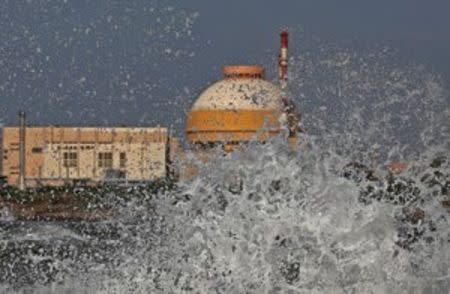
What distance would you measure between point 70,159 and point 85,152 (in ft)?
2.47

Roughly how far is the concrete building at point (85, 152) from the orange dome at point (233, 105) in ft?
6.49

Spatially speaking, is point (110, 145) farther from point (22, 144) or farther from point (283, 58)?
point (283, 58)

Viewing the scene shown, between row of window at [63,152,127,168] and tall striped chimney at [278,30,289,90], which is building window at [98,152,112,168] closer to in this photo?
row of window at [63,152,127,168]

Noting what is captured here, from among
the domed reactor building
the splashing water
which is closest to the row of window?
the domed reactor building

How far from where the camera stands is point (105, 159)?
168ft

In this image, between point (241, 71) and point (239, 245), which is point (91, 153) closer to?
point (241, 71)

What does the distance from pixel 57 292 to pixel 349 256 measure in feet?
7.05

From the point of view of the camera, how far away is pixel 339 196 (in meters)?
5.62

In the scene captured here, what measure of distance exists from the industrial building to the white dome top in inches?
139

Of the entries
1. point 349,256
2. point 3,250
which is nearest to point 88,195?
point 3,250

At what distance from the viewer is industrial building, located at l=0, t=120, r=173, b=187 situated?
161 feet

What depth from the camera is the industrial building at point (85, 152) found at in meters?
49.2

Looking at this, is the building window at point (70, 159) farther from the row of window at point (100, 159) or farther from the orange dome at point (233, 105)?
the orange dome at point (233, 105)

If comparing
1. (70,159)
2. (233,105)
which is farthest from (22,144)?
(233,105)
